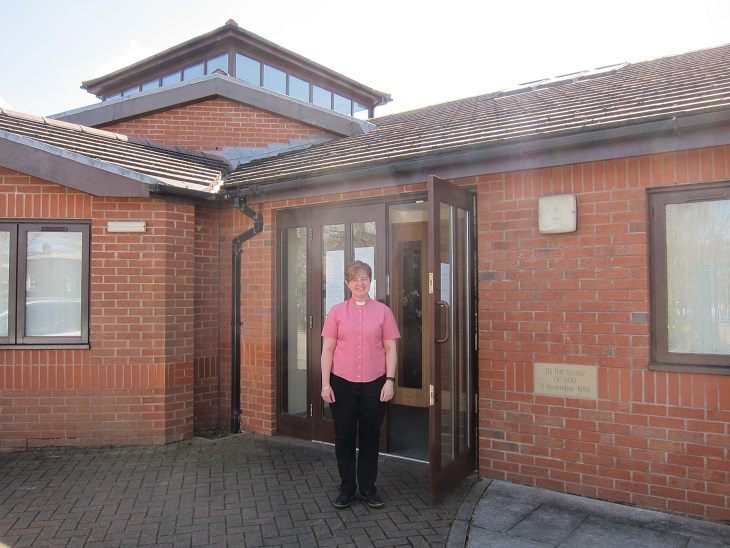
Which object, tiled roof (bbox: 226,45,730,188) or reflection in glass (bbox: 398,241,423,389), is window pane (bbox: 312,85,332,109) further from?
reflection in glass (bbox: 398,241,423,389)

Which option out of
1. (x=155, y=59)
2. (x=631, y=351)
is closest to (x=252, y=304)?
(x=631, y=351)

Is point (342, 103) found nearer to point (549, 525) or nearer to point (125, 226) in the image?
point (125, 226)

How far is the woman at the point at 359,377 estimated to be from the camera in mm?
4043

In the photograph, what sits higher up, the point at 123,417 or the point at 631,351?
the point at 631,351

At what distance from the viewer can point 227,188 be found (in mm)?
6250

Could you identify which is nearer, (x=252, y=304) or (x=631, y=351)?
(x=631, y=351)

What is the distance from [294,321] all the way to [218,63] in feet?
34.6

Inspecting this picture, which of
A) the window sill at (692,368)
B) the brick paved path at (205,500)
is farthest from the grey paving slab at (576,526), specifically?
the window sill at (692,368)

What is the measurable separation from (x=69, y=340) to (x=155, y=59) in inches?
Answer: 445

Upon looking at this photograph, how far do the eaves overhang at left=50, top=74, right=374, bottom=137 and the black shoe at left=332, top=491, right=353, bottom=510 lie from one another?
5212mm

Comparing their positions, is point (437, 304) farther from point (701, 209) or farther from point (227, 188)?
point (227, 188)

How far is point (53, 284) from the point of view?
582 centimetres

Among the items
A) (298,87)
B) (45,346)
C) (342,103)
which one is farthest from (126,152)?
(342,103)

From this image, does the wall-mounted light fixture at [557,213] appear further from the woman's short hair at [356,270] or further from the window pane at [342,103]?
the window pane at [342,103]
